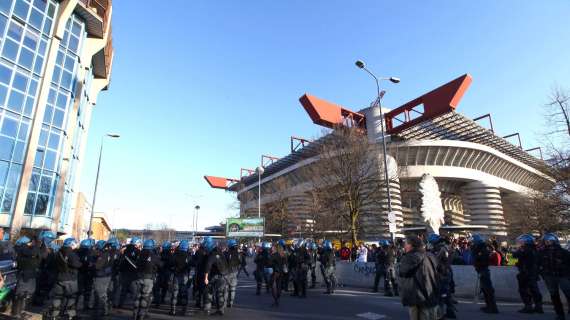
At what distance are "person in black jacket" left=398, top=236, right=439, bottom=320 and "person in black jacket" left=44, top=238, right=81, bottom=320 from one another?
680 cm

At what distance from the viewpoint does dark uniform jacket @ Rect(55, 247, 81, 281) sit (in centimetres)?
747

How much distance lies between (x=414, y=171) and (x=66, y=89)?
149ft

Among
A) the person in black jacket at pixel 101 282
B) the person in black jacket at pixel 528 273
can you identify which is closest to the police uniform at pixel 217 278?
the person in black jacket at pixel 101 282

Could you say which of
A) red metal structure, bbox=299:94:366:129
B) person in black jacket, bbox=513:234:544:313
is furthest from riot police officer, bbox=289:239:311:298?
red metal structure, bbox=299:94:366:129

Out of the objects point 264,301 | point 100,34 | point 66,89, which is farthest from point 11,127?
point 264,301

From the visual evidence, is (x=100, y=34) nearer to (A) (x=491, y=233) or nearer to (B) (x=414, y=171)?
(B) (x=414, y=171)

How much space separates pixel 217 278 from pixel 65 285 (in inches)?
134

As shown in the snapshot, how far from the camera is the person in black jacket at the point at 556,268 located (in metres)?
7.32

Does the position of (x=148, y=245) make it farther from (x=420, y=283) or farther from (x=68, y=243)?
(x=420, y=283)

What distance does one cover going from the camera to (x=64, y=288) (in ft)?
24.5

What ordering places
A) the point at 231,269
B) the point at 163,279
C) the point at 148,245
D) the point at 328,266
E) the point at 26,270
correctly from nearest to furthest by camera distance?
the point at 26,270
the point at 148,245
the point at 231,269
the point at 163,279
the point at 328,266

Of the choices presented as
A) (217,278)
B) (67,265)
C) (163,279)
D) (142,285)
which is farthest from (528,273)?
(67,265)

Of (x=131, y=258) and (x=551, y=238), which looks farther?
(x=131, y=258)

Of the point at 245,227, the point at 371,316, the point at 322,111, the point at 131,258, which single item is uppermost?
the point at 322,111
